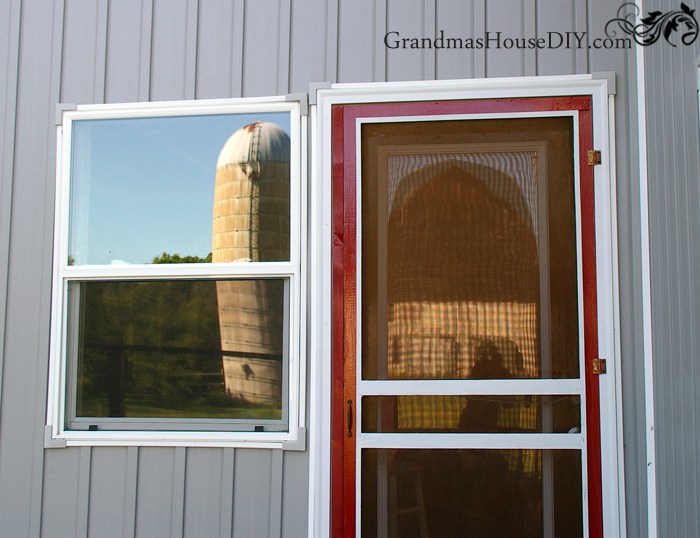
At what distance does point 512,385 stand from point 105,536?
1.74m

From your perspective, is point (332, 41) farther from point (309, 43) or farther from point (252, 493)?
point (252, 493)

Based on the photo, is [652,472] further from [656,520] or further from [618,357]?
[618,357]

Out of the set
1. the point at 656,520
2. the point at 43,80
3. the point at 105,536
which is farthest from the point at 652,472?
the point at 43,80

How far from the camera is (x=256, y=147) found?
301 centimetres

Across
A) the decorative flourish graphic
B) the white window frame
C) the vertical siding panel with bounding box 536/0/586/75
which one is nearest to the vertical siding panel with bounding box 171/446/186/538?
the white window frame

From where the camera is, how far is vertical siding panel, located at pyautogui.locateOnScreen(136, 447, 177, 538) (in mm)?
2891

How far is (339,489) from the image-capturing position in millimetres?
2816

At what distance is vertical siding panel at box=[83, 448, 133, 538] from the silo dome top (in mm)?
1267

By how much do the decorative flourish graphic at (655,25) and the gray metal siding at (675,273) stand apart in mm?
36

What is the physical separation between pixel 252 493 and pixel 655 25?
7.72 ft

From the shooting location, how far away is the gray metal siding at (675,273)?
228 cm

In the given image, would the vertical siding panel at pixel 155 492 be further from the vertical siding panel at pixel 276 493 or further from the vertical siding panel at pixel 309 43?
the vertical siding panel at pixel 309 43

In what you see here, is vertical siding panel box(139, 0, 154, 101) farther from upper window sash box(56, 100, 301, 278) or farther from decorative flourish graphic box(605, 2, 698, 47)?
decorative flourish graphic box(605, 2, 698, 47)

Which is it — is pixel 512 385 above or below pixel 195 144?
below
